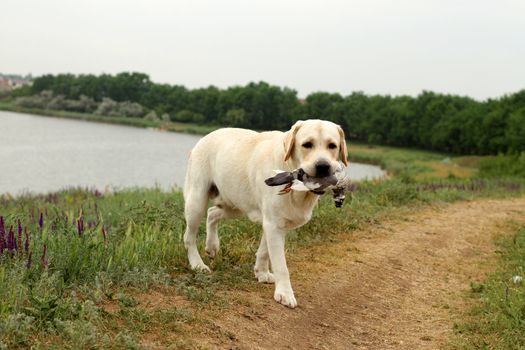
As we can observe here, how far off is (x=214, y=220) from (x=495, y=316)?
3.03 m

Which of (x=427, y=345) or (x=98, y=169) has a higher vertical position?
(x=427, y=345)

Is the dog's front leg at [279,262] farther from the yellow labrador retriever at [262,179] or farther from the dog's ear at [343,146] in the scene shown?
the dog's ear at [343,146]

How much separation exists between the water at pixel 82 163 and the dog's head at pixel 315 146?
13969 mm

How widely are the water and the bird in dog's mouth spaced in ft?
46.1

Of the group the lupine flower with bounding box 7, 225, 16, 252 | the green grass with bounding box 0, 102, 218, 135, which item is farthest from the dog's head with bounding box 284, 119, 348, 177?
the green grass with bounding box 0, 102, 218, 135

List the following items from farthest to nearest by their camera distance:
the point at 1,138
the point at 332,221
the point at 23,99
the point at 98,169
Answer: the point at 23,99, the point at 1,138, the point at 98,169, the point at 332,221

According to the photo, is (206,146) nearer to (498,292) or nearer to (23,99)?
(498,292)

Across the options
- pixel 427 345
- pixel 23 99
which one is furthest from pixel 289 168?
pixel 23 99

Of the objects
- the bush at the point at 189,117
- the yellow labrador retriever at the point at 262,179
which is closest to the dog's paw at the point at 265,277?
the yellow labrador retriever at the point at 262,179

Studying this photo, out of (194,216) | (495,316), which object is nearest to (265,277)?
(194,216)

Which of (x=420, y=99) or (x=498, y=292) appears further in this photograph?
(x=420, y=99)

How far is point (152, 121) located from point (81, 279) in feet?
286

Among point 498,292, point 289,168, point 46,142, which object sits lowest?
point 46,142

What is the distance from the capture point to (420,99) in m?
79.8
